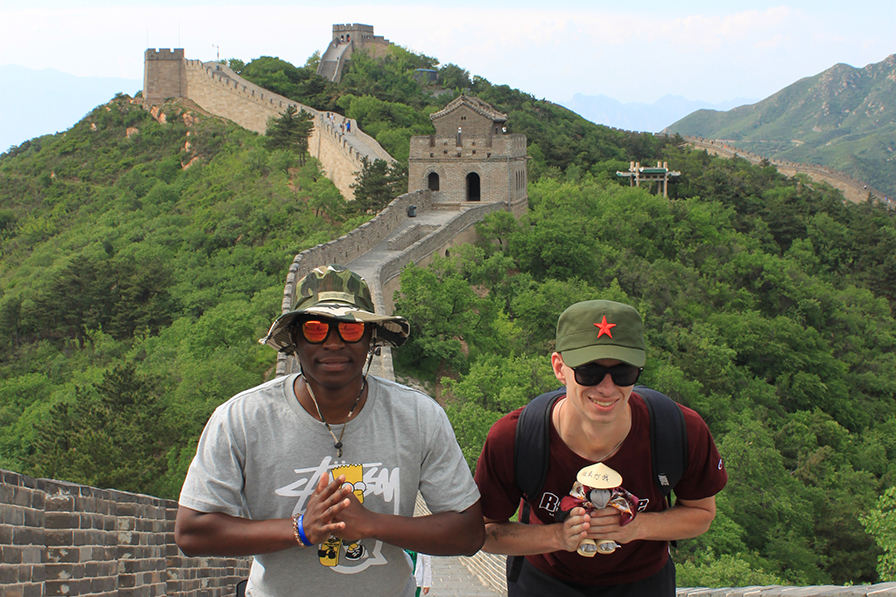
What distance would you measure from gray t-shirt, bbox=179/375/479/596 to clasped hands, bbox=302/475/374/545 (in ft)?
0.53

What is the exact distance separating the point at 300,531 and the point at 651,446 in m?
1.46

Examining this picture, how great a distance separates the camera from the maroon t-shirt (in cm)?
340

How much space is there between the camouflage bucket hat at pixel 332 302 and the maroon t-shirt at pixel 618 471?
2.33 feet

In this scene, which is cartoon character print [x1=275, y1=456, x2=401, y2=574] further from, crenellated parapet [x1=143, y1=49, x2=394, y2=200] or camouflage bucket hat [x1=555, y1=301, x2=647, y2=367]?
crenellated parapet [x1=143, y1=49, x2=394, y2=200]

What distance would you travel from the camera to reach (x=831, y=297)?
113 ft

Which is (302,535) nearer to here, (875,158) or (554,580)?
(554,580)

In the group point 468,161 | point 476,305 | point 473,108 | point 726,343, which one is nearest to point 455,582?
point 476,305

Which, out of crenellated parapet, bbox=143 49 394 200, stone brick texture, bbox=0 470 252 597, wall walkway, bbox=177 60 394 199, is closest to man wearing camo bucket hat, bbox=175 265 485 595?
stone brick texture, bbox=0 470 252 597

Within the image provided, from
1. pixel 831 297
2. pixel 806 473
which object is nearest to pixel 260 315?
pixel 806 473

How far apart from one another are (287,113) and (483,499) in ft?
119

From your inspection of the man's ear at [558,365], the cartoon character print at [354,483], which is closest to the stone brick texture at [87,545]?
the cartoon character print at [354,483]

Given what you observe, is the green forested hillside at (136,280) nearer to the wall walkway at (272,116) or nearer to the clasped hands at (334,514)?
the wall walkway at (272,116)

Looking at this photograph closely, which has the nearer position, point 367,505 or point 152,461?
point 367,505

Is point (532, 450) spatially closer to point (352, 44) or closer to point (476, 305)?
point (476, 305)
